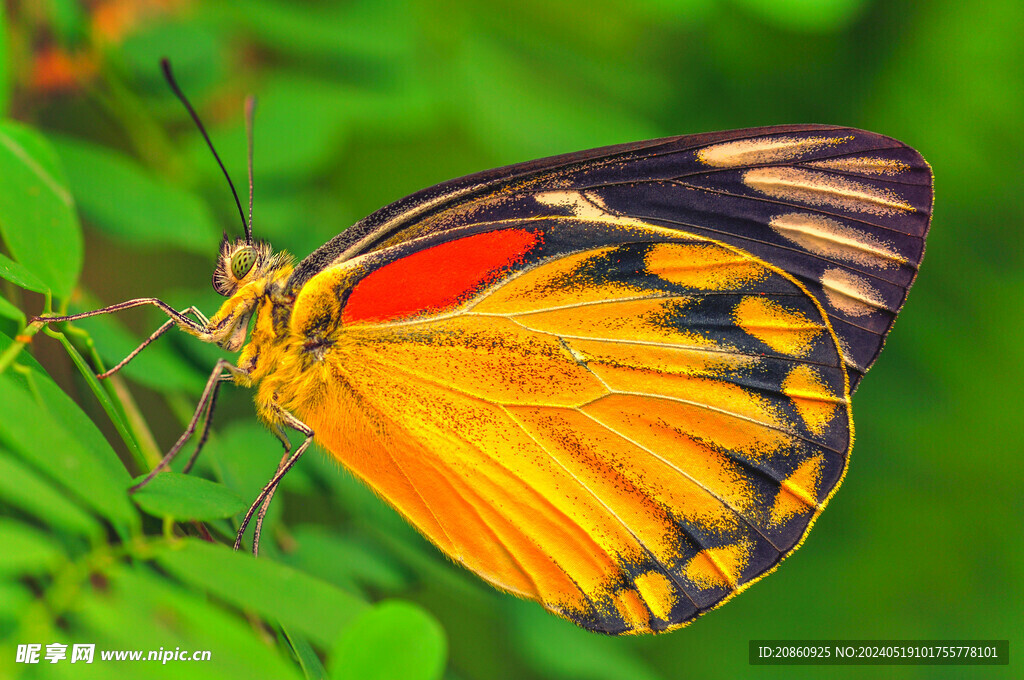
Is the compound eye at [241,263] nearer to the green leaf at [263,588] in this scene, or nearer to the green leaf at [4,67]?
the green leaf at [4,67]

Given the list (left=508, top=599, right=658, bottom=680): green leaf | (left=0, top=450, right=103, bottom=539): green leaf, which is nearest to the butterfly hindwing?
(left=508, top=599, right=658, bottom=680): green leaf

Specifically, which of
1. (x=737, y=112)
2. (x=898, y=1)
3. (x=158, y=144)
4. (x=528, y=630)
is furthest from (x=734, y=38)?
(x=528, y=630)

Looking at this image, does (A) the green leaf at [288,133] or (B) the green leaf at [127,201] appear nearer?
(B) the green leaf at [127,201]

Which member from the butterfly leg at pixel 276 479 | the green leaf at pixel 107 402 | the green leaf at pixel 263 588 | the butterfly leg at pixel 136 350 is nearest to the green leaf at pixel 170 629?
the green leaf at pixel 263 588

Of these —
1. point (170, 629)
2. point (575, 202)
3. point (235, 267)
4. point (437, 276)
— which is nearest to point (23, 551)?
point (170, 629)

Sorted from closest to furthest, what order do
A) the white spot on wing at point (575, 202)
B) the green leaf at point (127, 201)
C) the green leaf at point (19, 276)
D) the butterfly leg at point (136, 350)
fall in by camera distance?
the green leaf at point (19, 276)
the butterfly leg at point (136, 350)
the green leaf at point (127, 201)
the white spot on wing at point (575, 202)

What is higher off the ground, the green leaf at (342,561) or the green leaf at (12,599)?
the green leaf at (12,599)
